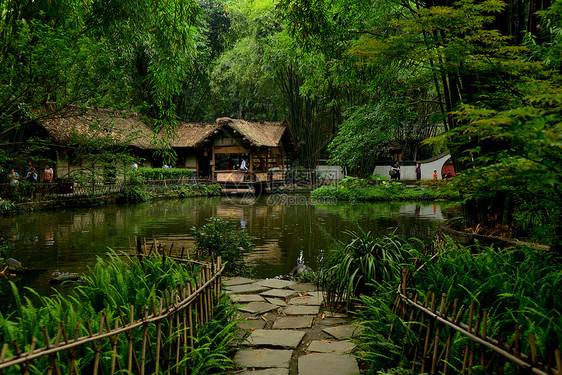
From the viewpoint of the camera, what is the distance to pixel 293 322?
4637mm

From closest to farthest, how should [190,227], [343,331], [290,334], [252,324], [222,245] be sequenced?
1. [290,334]
2. [343,331]
3. [252,324]
4. [222,245]
5. [190,227]

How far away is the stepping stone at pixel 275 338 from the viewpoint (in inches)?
157

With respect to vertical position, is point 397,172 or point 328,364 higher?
point 397,172

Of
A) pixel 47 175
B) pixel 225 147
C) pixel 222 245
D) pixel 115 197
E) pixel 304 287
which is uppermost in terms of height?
pixel 225 147

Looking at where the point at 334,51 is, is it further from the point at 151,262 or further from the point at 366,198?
the point at 366,198

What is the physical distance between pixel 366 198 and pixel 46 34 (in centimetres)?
1966

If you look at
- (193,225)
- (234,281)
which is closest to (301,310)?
(234,281)

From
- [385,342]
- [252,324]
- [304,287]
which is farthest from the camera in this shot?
[304,287]

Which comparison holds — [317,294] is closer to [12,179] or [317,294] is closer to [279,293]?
[279,293]

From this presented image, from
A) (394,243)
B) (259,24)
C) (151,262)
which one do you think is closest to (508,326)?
(394,243)

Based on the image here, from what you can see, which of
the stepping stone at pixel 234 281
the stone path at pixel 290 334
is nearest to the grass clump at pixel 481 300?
the stone path at pixel 290 334

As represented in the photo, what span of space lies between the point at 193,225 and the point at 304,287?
9.66 meters

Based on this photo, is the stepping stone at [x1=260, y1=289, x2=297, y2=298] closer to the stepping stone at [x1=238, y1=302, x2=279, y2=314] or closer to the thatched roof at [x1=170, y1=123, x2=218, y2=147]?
the stepping stone at [x1=238, y1=302, x2=279, y2=314]

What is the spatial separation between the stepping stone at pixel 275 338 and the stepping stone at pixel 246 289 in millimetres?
1577
